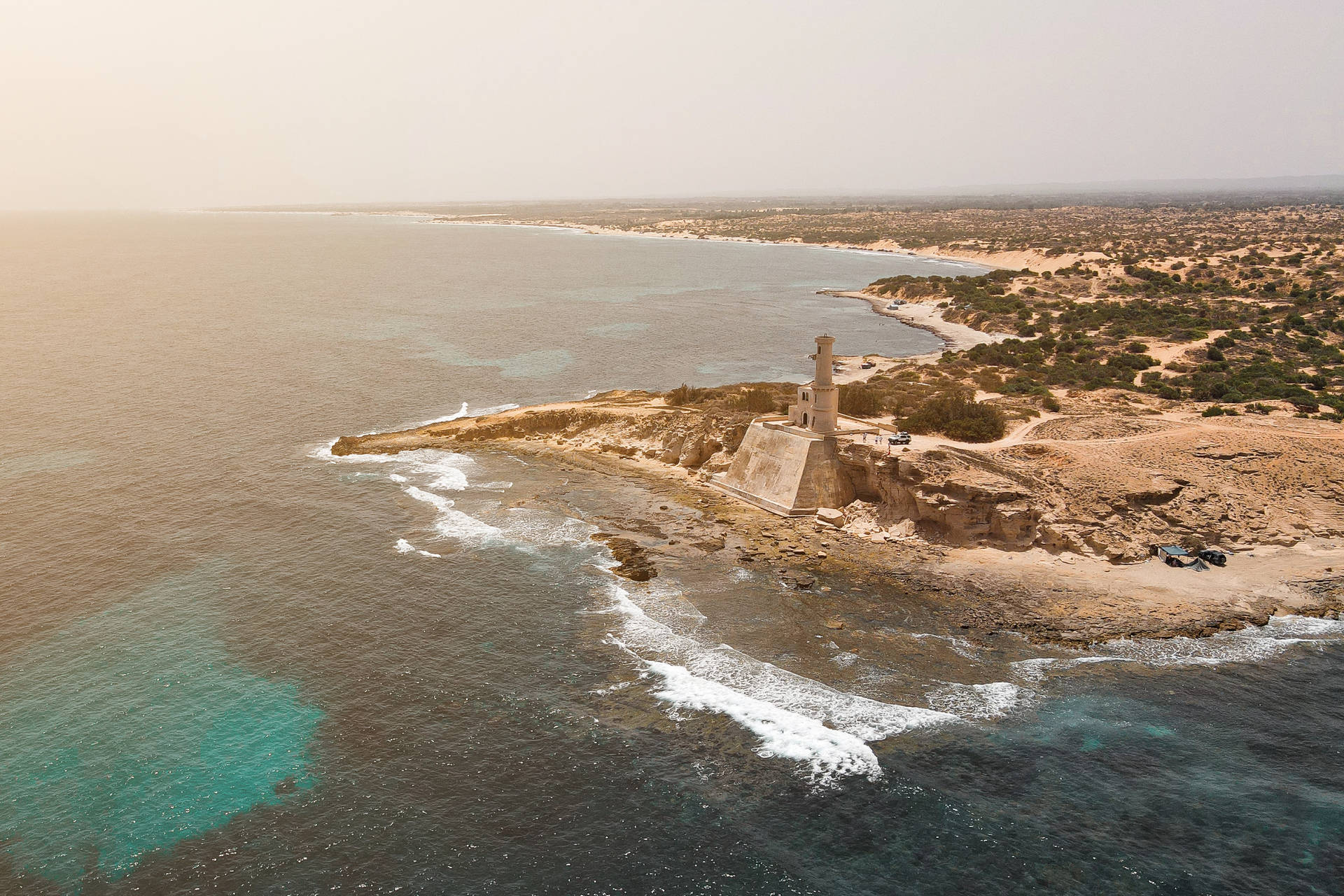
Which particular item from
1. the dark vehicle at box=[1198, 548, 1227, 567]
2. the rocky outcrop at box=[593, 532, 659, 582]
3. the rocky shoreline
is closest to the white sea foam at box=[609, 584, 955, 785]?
the rocky outcrop at box=[593, 532, 659, 582]

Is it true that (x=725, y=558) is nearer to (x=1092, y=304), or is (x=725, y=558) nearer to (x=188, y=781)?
(x=188, y=781)

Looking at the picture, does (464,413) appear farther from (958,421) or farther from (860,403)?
(958,421)

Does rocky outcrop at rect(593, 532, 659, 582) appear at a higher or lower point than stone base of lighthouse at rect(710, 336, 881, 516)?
lower

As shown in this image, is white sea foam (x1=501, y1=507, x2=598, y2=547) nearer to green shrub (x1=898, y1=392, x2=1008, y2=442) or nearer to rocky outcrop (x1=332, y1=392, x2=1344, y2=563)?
rocky outcrop (x1=332, y1=392, x2=1344, y2=563)

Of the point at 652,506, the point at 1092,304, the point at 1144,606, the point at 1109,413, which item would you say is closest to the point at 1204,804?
the point at 1144,606

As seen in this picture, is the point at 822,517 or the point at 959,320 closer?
the point at 822,517

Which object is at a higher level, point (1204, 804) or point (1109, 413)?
point (1109, 413)

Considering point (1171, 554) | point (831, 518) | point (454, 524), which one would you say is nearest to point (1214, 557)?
point (1171, 554)
